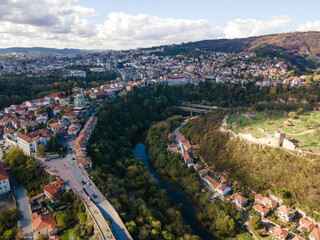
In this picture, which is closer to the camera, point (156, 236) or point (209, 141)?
point (156, 236)

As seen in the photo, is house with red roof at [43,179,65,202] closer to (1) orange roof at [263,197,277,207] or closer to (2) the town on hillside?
(2) the town on hillside

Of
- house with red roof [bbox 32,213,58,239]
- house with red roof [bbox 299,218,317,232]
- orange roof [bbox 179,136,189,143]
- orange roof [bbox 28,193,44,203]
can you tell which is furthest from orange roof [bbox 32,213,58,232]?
orange roof [bbox 179,136,189,143]

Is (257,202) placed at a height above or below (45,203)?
below

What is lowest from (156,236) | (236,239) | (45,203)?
(236,239)

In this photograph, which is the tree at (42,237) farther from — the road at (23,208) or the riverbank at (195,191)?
the riverbank at (195,191)

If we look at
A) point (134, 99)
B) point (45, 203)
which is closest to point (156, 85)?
point (134, 99)

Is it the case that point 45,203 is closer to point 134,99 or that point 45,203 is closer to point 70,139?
point 70,139

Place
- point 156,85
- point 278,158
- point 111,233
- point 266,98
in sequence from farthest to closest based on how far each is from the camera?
1. point 156,85
2. point 266,98
3. point 278,158
4. point 111,233

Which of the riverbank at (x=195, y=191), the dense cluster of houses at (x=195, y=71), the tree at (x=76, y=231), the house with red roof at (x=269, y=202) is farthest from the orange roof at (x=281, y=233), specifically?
the dense cluster of houses at (x=195, y=71)

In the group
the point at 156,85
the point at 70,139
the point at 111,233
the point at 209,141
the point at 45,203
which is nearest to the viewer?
the point at 111,233
